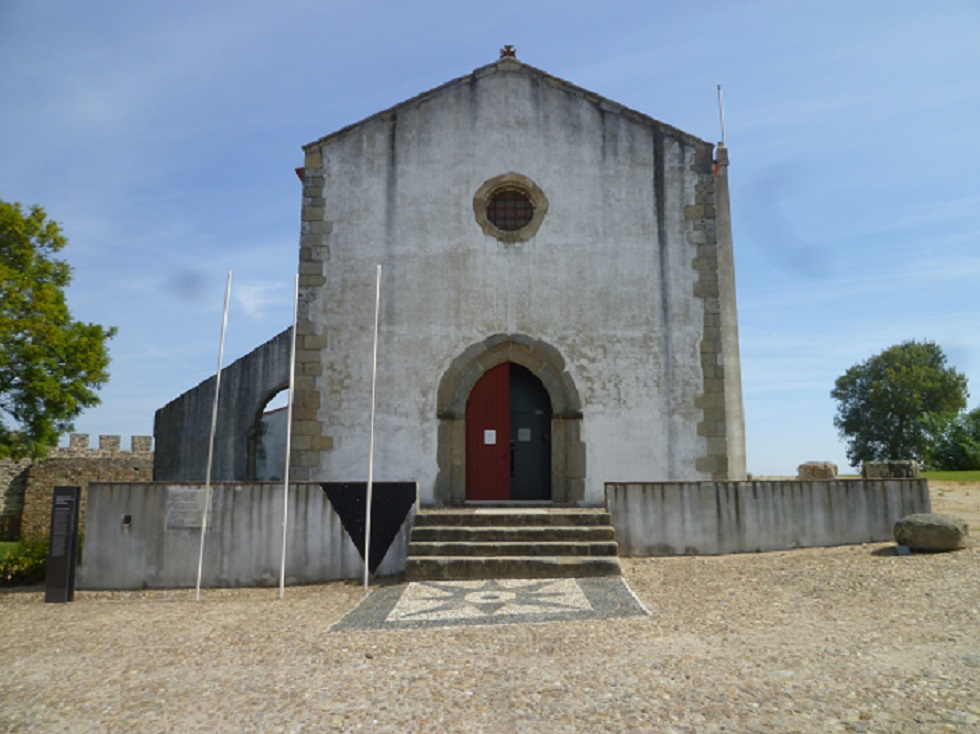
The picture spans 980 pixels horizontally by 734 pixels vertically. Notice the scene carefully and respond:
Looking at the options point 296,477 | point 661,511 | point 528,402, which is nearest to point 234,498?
point 296,477

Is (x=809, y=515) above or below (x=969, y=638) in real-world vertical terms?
above

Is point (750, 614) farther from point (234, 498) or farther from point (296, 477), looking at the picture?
point (296, 477)

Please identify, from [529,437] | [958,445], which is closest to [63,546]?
[529,437]

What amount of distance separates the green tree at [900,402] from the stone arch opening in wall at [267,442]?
3070cm

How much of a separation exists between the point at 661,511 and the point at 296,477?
219 inches

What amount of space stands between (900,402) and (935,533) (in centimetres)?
3133

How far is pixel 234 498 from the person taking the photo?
8852 millimetres

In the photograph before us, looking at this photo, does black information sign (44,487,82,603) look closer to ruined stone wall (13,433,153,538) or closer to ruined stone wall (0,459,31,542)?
ruined stone wall (13,433,153,538)

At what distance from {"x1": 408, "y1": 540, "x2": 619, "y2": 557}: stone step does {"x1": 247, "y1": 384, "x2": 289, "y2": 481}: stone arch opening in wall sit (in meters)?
5.67

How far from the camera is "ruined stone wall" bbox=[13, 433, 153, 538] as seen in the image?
21.5m

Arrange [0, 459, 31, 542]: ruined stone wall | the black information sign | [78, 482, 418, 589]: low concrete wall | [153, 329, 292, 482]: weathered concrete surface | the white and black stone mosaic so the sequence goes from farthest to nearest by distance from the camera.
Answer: [0, 459, 31, 542]: ruined stone wall, [153, 329, 292, 482]: weathered concrete surface, [78, 482, 418, 589]: low concrete wall, the black information sign, the white and black stone mosaic

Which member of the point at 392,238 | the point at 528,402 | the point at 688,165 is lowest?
the point at 528,402

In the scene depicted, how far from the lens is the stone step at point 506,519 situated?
903cm

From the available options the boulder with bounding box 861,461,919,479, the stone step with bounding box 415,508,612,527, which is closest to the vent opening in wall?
the stone step with bounding box 415,508,612,527
